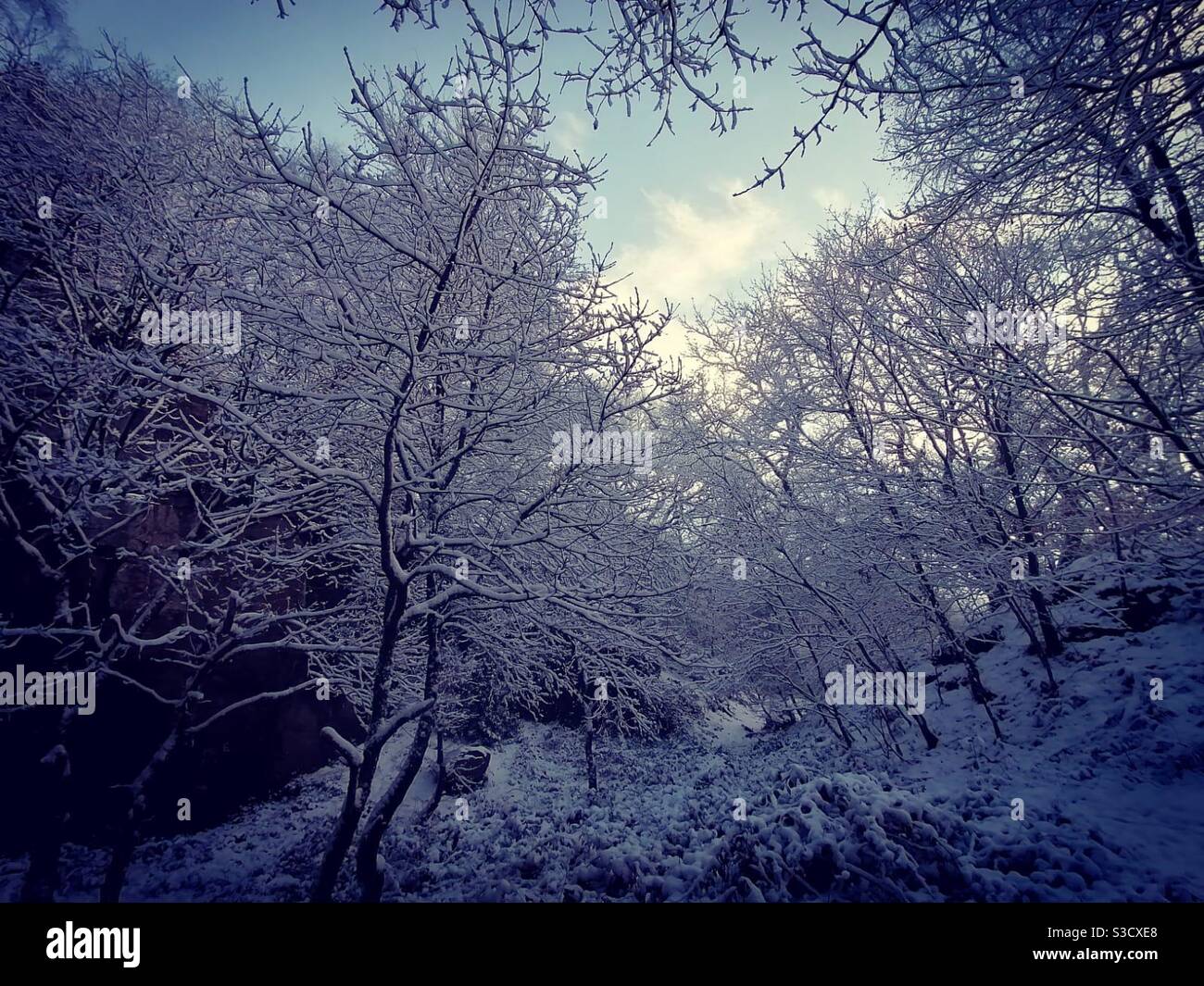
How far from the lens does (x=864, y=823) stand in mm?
3795

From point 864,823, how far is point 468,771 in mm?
8709

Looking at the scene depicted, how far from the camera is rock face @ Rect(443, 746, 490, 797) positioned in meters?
9.44

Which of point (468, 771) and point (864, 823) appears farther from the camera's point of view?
point (468, 771)

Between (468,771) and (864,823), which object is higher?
(864,823)

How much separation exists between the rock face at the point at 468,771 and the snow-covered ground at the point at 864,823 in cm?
27

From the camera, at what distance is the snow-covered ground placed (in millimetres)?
3574

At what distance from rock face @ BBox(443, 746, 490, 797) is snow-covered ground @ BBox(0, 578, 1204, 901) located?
274mm

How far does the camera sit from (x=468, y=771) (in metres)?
9.97

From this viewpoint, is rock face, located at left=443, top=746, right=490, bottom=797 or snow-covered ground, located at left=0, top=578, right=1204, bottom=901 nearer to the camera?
snow-covered ground, located at left=0, top=578, right=1204, bottom=901

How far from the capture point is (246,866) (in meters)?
6.46

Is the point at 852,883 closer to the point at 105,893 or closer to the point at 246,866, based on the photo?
the point at 105,893

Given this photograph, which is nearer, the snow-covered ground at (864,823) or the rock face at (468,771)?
the snow-covered ground at (864,823)

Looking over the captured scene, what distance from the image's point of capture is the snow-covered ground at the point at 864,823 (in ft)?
11.7

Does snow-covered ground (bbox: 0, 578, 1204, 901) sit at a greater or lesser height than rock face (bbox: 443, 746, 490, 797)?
greater
